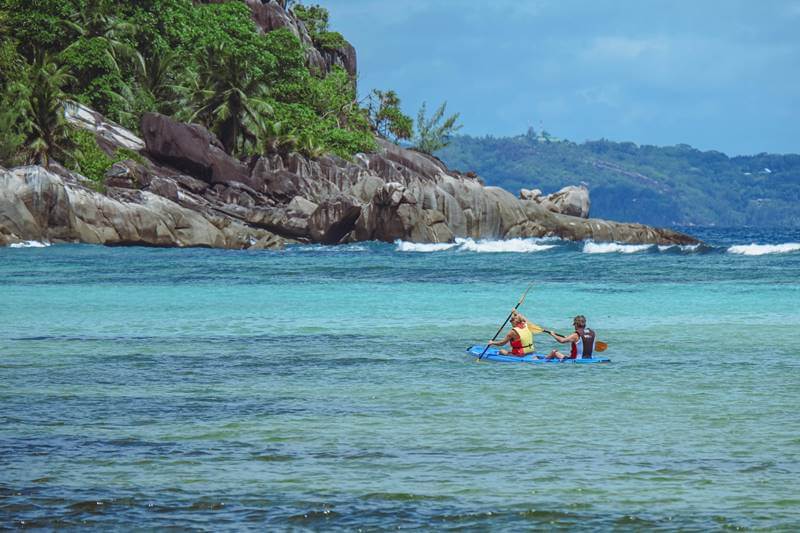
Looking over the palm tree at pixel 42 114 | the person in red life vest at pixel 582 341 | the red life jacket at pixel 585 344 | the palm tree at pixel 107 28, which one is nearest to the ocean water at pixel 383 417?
the person in red life vest at pixel 582 341

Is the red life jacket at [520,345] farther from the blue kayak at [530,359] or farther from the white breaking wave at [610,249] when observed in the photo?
the white breaking wave at [610,249]

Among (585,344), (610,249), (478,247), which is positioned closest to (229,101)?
(478,247)

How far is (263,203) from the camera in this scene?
230ft

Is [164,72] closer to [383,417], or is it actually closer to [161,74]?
[161,74]

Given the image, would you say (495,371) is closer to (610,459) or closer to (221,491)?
(610,459)

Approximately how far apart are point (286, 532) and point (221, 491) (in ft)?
4.59

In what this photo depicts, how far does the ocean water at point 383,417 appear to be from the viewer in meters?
10.4

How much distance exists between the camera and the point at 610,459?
12.3 metres

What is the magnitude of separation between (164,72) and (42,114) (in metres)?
16.6

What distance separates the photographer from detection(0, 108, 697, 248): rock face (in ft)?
186

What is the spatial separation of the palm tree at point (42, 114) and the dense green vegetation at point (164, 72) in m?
0.07

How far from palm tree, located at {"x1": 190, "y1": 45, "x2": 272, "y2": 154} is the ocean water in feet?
138

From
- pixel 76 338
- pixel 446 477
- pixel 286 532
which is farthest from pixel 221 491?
pixel 76 338

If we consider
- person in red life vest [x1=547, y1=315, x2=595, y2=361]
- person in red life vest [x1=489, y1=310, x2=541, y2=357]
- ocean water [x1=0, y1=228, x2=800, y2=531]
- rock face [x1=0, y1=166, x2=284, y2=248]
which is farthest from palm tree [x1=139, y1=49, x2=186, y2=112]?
person in red life vest [x1=547, y1=315, x2=595, y2=361]
